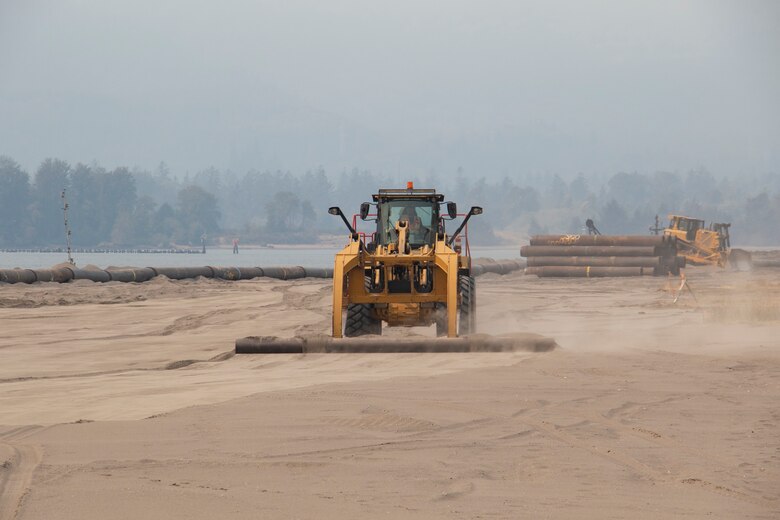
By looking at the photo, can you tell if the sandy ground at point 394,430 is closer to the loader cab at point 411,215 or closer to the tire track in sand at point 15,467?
the tire track in sand at point 15,467

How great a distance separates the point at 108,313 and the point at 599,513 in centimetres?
1999

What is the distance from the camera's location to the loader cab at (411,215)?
1836cm

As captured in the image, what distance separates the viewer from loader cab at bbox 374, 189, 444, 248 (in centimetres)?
1836

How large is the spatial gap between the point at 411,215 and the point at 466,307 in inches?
68.7

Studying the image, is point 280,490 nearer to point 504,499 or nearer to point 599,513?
point 504,499

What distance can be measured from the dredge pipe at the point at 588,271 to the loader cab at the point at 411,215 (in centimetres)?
3041

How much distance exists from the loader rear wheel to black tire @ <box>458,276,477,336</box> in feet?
4.48

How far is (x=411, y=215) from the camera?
18.5 meters

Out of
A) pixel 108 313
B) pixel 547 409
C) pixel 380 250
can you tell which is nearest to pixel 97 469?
pixel 547 409

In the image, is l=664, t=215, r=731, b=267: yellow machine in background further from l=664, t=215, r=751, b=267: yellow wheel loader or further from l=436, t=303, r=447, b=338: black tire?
l=436, t=303, r=447, b=338: black tire

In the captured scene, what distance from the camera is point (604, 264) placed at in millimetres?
48438

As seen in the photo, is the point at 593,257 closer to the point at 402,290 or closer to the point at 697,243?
the point at 697,243

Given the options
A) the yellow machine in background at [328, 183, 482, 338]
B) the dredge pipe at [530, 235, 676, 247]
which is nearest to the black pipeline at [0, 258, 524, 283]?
the dredge pipe at [530, 235, 676, 247]

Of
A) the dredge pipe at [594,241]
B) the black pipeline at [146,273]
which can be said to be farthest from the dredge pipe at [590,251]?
the black pipeline at [146,273]
